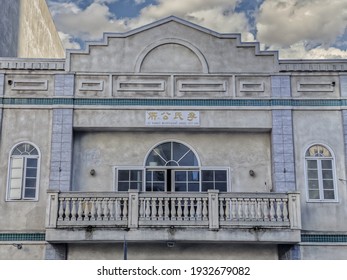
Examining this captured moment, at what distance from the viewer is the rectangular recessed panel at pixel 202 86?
14.6 m

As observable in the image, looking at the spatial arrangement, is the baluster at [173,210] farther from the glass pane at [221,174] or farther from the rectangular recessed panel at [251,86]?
the rectangular recessed panel at [251,86]

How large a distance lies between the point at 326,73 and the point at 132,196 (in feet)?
20.3

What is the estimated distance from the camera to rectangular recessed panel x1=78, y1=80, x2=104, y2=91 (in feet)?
47.9

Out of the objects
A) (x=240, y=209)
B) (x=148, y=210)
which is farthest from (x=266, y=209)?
(x=148, y=210)

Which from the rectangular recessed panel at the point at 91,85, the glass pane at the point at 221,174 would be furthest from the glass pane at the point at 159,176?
the rectangular recessed panel at the point at 91,85

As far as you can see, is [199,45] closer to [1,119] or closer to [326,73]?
[326,73]

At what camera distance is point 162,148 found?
14703 millimetres

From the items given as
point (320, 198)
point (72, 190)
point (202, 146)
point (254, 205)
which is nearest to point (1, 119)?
point (72, 190)

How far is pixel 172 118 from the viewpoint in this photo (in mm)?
14398

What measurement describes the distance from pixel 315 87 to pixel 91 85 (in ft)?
19.6

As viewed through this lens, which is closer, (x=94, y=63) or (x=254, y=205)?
(x=254, y=205)

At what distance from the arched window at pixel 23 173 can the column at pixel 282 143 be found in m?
6.12

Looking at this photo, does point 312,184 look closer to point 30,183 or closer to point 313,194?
point 313,194

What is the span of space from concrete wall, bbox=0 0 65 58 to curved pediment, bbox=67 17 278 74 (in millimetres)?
2737
